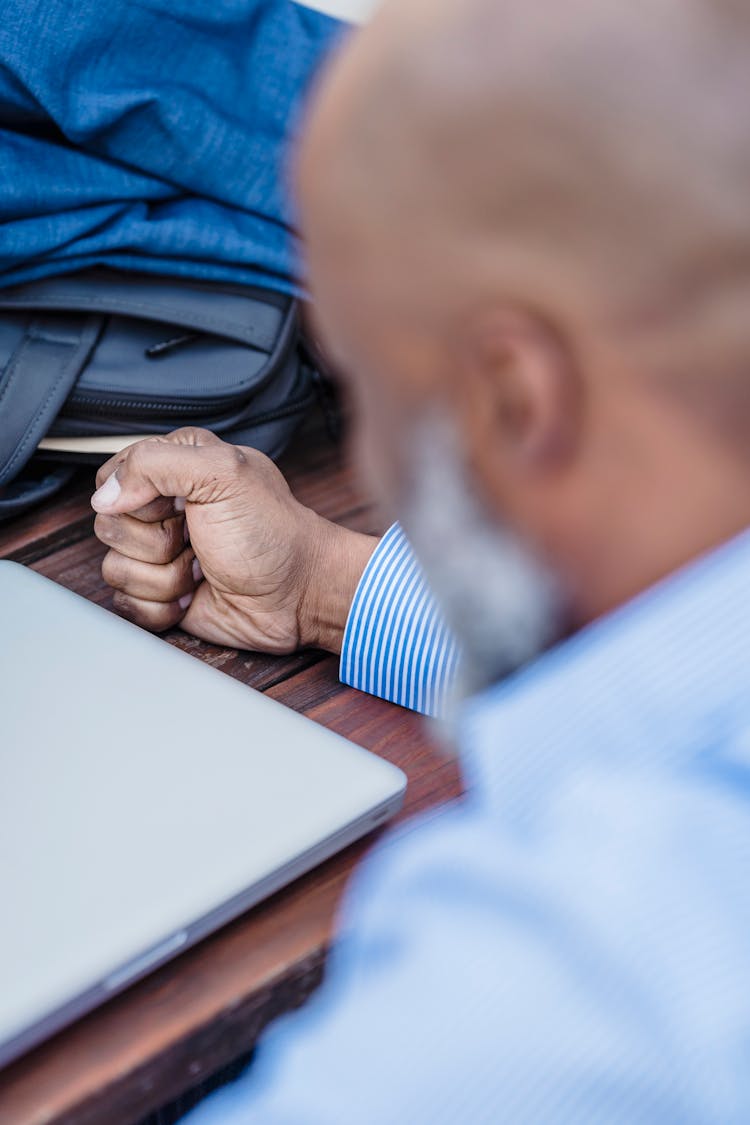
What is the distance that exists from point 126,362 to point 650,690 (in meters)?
0.78

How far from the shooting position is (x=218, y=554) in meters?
0.96

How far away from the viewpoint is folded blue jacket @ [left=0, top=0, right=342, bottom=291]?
109 centimetres

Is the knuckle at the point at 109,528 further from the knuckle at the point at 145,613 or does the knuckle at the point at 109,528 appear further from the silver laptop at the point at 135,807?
the silver laptop at the point at 135,807

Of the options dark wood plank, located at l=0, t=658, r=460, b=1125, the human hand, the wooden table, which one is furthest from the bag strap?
dark wood plank, located at l=0, t=658, r=460, b=1125

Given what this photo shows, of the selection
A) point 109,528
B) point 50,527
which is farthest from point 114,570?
point 50,527

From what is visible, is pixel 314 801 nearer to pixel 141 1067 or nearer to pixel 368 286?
pixel 141 1067

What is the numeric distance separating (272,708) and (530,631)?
0.25m

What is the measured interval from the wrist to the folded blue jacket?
1.00 ft

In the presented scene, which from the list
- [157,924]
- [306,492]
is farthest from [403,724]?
[306,492]

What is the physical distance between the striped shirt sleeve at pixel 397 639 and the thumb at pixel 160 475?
15 cm

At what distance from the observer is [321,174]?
0.47 m

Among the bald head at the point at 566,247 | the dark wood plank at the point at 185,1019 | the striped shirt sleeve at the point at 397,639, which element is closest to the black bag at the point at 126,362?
the striped shirt sleeve at the point at 397,639

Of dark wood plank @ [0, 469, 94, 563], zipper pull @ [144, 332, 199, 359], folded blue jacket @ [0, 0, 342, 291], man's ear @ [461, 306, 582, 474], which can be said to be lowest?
dark wood plank @ [0, 469, 94, 563]

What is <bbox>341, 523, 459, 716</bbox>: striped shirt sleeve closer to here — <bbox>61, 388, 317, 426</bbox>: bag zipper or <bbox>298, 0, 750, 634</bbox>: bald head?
<bbox>61, 388, 317, 426</bbox>: bag zipper
